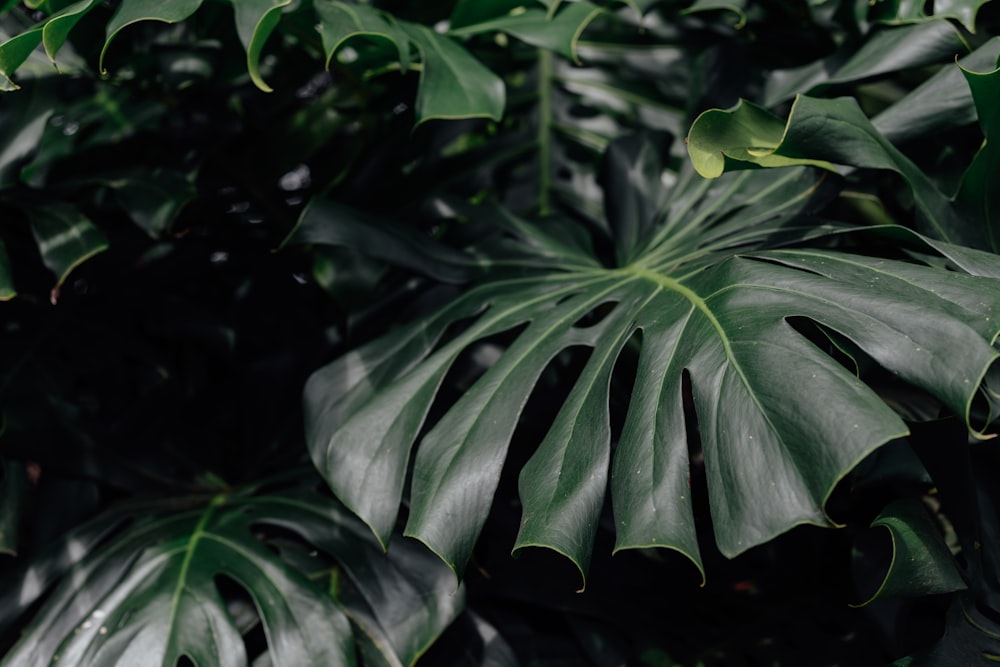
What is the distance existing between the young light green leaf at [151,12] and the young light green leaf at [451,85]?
204mm

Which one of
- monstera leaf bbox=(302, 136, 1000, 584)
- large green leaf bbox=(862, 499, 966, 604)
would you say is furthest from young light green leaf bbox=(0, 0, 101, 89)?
large green leaf bbox=(862, 499, 966, 604)

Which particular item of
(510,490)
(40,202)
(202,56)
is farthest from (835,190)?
(40,202)

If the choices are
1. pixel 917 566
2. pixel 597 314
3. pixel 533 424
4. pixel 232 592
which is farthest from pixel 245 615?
pixel 917 566

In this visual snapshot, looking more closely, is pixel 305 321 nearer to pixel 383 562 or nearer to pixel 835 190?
pixel 383 562

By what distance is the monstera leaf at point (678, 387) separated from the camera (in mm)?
531

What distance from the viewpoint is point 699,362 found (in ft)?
2.05

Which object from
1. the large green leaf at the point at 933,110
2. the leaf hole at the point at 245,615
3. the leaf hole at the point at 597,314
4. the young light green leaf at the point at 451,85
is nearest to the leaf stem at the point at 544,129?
the leaf hole at the point at 597,314

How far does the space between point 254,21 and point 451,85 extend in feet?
0.61

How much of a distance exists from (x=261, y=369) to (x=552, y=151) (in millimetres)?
516

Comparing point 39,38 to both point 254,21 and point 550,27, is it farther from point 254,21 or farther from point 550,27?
point 550,27

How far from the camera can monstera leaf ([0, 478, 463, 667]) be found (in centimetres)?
77

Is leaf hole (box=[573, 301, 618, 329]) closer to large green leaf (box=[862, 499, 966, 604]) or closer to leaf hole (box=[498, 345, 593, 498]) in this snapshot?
leaf hole (box=[498, 345, 593, 498])

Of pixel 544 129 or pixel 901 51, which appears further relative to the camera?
pixel 544 129

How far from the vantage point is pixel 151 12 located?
71 cm
